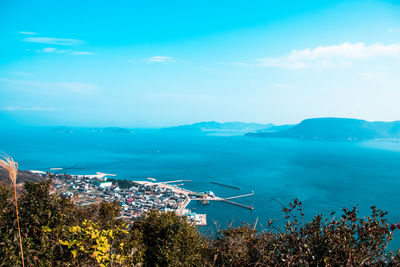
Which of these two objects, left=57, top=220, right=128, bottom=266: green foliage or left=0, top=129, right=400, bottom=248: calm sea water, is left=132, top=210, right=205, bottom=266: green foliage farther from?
left=0, top=129, right=400, bottom=248: calm sea water

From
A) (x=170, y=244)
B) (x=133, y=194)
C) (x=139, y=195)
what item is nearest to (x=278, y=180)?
(x=139, y=195)

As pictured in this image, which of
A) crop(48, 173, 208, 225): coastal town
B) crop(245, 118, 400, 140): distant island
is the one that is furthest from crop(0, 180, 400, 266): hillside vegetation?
crop(245, 118, 400, 140): distant island

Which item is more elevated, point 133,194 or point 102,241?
point 102,241

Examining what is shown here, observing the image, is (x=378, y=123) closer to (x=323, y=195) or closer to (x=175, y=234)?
(x=323, y=195)

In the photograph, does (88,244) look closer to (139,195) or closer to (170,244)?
(170,244)

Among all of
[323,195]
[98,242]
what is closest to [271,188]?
[323,195]
